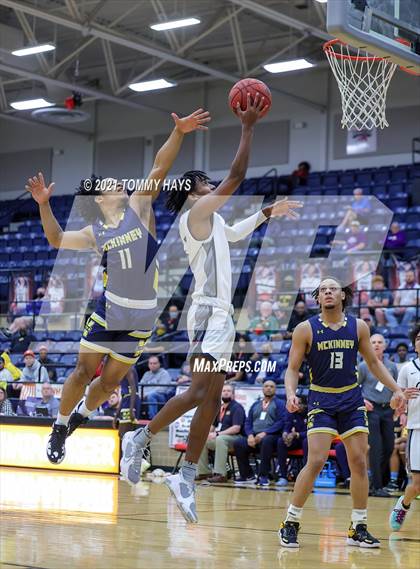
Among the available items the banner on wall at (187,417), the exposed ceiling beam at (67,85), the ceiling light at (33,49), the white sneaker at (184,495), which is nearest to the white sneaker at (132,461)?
the white sneaker at (184,495)

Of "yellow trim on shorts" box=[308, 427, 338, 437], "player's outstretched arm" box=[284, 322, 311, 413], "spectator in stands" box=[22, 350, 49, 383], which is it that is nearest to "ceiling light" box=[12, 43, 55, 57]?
"spectator in stands" box=[22, 350, 49, 383]

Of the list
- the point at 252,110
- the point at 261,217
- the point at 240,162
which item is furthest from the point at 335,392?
the point at 252,110

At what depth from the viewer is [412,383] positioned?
31.8 feet

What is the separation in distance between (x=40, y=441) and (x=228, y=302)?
9062 millimetres

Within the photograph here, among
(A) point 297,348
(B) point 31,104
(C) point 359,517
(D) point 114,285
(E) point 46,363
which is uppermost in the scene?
(B) point 31,104

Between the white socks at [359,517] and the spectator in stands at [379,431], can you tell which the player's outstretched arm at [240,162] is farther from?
the spectator in stands at [379,431]

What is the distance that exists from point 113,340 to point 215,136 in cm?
2128

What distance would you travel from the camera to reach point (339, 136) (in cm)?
2595

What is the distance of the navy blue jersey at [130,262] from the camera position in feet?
24.9

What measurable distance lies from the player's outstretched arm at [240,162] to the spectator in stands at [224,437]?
7691mm

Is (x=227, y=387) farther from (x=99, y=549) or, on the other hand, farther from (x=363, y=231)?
(x=99, y=549)

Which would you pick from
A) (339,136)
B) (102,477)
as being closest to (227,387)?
(102,477)

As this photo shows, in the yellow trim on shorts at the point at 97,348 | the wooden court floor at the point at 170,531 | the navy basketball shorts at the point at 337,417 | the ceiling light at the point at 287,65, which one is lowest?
the wooden court floor at the point at 170,531

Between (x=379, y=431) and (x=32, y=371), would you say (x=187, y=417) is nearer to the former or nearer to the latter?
(x=32, y=371)
